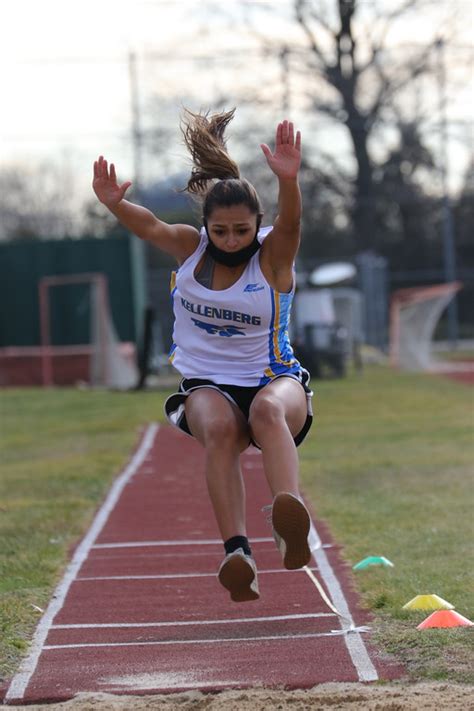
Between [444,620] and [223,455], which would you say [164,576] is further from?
[444,620]

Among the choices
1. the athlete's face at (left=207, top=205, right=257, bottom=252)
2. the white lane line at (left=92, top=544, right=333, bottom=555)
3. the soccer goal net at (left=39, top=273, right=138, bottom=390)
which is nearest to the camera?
the athlete's face at (left=207, top=205, right=257, bottom=252)

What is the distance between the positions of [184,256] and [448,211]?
26690 mm

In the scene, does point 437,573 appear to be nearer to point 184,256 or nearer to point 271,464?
point 271,464

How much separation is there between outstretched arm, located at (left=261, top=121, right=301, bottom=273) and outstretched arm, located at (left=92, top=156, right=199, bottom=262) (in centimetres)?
37

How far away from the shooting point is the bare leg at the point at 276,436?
509 cm

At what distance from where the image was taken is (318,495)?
9961 mm

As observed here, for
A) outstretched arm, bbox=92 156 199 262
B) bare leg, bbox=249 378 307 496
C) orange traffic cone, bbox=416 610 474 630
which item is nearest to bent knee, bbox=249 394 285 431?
bare leg, bbox=249 378 307 496

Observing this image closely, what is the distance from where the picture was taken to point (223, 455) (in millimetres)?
5273

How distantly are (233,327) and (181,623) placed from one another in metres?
1.42

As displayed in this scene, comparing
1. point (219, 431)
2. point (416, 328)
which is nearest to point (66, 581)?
point (219, 431)

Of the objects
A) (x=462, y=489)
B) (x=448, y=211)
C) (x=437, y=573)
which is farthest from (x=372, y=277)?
(x=437, y=573)

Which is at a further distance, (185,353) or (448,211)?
(448,211)

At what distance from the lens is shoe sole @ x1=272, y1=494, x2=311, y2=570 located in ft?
16.1

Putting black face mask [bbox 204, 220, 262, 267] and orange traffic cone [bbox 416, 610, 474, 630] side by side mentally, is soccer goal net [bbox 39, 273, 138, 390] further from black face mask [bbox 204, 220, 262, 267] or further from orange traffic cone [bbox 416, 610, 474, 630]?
orange traffic cone [bbox 416, 610, 474, 630]
